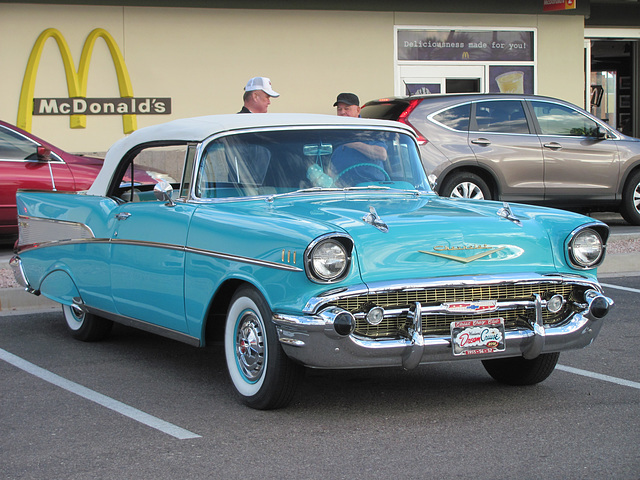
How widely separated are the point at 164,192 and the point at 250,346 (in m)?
1.15

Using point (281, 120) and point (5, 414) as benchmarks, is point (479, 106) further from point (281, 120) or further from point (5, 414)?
point (5, 414)

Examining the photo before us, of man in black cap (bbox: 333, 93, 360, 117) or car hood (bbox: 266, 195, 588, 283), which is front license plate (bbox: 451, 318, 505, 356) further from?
man in black cap (bbox: 333, 93, 360, 117)

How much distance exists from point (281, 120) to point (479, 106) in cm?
679

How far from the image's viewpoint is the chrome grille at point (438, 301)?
14.7 feet

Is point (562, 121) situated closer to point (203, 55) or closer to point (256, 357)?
point (203, 55)

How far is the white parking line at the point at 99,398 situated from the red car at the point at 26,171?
4.20 meters

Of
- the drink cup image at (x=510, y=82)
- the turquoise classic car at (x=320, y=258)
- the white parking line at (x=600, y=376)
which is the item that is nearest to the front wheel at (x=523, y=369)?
the turquoise classic car at (x=320, y=258)

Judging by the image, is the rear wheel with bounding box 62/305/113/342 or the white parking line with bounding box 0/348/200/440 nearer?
the white parking line with bounding box 0/348/200/440

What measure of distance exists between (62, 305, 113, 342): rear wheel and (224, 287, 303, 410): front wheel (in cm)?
199

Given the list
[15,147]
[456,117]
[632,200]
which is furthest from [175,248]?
[632,200]

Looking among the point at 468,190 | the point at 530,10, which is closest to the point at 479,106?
the point at 468,190

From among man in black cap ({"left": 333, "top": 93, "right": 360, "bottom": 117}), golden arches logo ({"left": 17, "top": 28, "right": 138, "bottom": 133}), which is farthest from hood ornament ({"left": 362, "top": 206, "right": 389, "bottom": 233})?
golden arches logo ({"left": 17, "top": 28, "right": 138, "bottom": 133})

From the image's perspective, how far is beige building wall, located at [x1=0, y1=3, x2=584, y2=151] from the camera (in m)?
14.6

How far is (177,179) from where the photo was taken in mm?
5789
